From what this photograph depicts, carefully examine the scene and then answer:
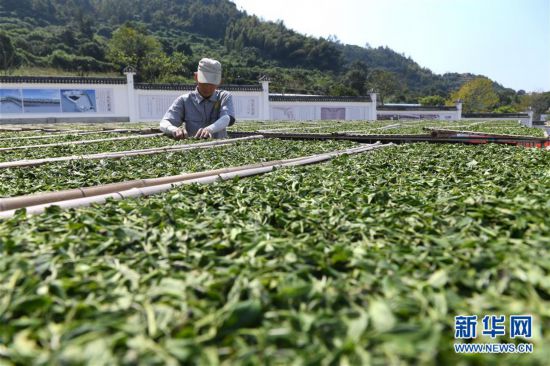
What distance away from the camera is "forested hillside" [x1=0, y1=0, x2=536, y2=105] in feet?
133

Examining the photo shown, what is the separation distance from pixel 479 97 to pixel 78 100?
42240 millimetres

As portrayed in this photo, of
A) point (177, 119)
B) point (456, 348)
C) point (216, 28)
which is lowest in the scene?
point (456, 348)

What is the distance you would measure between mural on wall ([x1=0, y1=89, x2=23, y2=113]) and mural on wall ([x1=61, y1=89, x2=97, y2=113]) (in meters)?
1.74

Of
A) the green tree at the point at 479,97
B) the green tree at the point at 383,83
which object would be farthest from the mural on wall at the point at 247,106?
the green tree at the point at 383,83

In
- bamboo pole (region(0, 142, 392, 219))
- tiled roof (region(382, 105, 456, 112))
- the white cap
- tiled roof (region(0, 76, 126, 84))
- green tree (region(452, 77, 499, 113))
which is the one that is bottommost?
bamboo pole (region(0, 142, 392, 219))

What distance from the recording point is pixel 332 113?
2636 centimetres

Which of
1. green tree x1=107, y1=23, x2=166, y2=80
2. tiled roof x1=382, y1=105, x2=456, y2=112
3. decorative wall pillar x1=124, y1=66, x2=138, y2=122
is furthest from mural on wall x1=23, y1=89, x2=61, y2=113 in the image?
tiled roof x1=382, y1=105, x2=456, y2=112

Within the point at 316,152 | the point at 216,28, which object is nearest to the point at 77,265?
the point at 316,152

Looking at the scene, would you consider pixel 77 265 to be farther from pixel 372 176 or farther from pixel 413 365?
pixel 372 176

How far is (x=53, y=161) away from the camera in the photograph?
3.41 m

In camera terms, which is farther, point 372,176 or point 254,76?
point 254,76

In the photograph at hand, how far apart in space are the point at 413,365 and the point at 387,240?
677 millimetres

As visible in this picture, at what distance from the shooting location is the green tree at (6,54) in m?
35.8

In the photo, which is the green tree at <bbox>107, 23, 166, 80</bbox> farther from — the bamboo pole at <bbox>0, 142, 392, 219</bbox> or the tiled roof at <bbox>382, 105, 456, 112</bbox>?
the bamboo pole at <bbox>0, 142, 392, 219</bbox>
